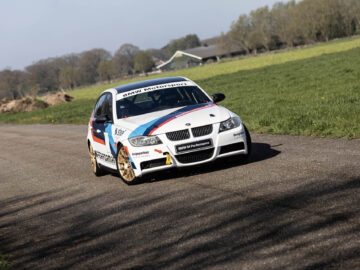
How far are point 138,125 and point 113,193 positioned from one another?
108 centimetres

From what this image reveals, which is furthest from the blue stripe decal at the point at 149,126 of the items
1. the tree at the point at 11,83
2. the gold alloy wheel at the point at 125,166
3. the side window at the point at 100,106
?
the tree at the point at 11,83

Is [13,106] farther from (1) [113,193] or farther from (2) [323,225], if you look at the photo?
(2) [323,225]

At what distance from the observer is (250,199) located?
277 inches

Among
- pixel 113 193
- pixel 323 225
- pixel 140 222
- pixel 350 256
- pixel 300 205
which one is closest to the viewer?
pixel 350 256

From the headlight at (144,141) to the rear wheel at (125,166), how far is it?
0.27 metres

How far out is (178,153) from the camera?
897 cm

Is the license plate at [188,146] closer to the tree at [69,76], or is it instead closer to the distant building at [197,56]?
the distant building at [197,56]

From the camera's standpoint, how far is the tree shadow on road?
493 centimetres

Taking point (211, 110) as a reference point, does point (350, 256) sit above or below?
below

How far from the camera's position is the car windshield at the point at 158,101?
10.2 metres

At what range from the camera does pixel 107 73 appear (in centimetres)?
18188

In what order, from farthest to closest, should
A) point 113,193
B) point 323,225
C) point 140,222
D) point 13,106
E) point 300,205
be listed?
1. point 13,106
2. point 113,193
3. point 140,222
4. point 300,205
5. point 323,225

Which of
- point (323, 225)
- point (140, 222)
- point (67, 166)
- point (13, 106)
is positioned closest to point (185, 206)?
point (140, 222)

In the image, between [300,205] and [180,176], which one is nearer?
[300,205]
